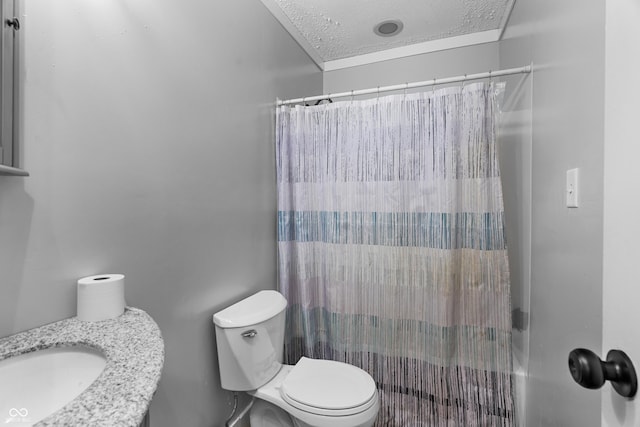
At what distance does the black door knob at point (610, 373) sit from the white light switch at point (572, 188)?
1.70ft

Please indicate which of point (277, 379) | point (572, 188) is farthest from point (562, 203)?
point (277, 379)

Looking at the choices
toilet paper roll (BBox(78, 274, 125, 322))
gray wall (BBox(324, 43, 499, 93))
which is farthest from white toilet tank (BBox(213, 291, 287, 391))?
gray wall (BBox(324, 43, 499, 93))

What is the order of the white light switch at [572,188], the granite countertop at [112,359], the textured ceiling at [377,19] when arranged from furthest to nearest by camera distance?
the textured ceiling at [377,19] < the white light switch at [572,188] < the granite countertop at [112,359]

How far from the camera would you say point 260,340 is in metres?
1.32

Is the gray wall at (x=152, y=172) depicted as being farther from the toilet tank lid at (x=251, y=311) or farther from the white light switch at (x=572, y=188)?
the white light switch at (x=572, y=188)

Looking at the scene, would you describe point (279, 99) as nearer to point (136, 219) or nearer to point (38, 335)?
point (136, 219)

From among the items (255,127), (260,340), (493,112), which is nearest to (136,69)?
(255,127)

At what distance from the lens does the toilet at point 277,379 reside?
3.90 ft

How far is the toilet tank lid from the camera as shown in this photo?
49.1 inches

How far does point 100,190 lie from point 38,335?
0.42 meters

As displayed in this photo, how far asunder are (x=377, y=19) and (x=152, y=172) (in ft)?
→ 5.80

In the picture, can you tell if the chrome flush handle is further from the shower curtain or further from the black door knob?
the black door knob

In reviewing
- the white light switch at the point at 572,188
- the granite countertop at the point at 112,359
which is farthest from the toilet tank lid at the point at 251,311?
the white light switch at the point at 572,188

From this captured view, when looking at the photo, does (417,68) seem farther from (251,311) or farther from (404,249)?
(251,311)
